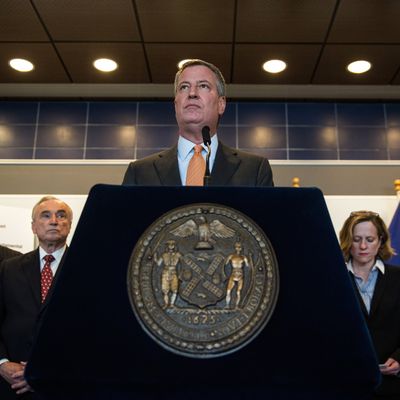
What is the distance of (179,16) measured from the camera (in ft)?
11.6

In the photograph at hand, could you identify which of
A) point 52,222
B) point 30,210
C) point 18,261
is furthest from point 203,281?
point 30,210

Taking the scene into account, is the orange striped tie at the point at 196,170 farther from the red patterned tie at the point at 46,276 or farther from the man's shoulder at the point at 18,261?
the man's shoulder at the point at 18,261

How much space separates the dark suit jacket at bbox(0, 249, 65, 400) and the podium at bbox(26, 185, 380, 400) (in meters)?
1.34

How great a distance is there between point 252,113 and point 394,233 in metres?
1.61

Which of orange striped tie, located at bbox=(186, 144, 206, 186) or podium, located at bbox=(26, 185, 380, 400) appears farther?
orange striped tie, located at bbox=(186, 144, 206, 186)

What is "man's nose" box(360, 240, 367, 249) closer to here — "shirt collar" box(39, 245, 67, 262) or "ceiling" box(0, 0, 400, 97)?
"shirt collar" box(39, 245, 67, 262)

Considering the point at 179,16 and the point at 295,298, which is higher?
the point at 179,16

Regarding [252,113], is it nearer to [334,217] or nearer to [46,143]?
[334,217]

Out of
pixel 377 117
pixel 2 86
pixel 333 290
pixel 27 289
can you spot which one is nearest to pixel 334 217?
pixel 377 117

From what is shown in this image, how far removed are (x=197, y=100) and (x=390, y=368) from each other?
4.18 feet

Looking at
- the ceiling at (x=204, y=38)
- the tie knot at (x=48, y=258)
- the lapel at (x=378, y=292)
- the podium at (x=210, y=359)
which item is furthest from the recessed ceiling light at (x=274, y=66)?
the podium at (x=210, y=359)

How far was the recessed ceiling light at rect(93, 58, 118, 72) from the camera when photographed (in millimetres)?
4098

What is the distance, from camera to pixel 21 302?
2.14 m

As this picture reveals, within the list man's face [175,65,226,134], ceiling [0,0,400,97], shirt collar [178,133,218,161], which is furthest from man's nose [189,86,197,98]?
ceiling [0,0,400,97]
